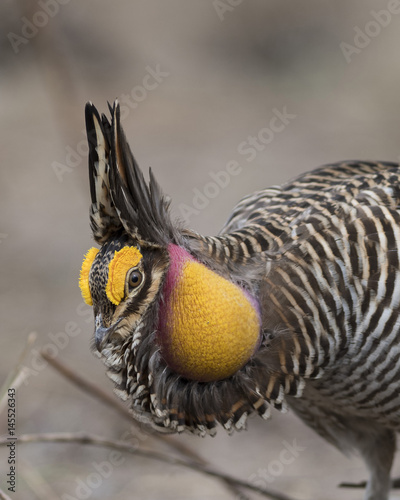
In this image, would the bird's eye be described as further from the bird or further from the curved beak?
the curved beak

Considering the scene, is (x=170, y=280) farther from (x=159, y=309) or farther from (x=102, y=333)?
(x=102, y=333)

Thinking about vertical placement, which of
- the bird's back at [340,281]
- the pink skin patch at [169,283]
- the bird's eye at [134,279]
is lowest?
the bird's back at [340,281]

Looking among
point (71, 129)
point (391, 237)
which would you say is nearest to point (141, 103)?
point (71, 129)

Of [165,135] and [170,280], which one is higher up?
[165,135]

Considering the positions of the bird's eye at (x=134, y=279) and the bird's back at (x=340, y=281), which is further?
the bird's back at (x=340, y=281)

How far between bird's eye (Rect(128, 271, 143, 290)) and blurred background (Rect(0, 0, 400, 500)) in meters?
2.73

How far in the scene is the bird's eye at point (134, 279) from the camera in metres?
2.32

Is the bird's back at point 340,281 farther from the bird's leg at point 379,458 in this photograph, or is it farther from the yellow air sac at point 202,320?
the bird's leg at point 379,458

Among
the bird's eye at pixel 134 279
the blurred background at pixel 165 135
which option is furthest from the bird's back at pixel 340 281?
the blurred background at pixel 165 135

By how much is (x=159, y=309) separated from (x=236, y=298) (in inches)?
Result: 9.9

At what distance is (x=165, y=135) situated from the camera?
373 inches

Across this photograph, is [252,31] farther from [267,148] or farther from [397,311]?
[397,311]

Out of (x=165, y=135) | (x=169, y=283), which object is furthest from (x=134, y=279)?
(x=165, y=135)

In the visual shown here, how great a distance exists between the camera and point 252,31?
10828 mm
